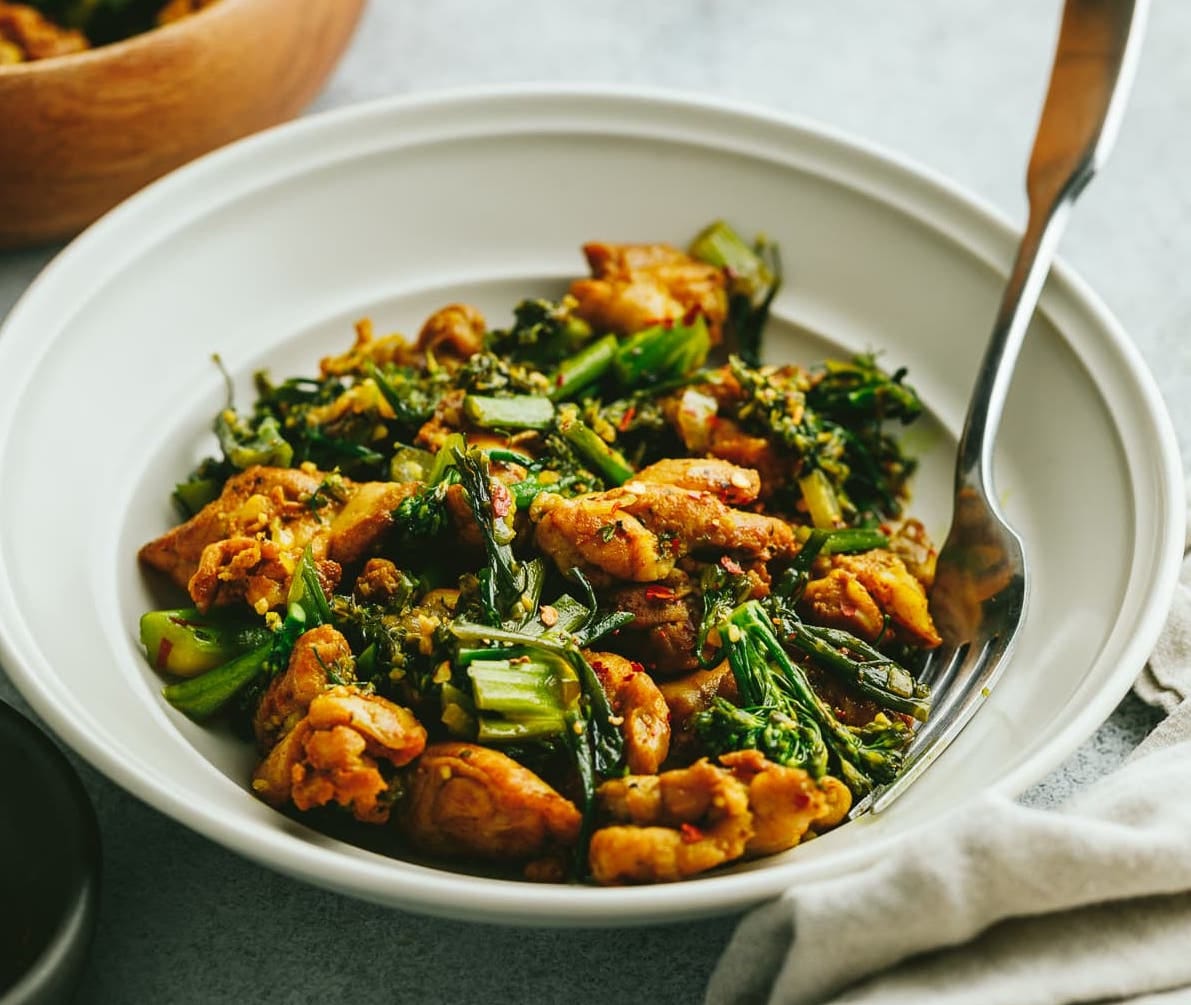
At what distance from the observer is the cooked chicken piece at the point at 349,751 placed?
9.25 ft

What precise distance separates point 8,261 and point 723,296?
274 centimetres

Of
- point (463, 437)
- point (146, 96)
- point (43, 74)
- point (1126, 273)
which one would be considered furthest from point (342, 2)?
point (1126, 273)

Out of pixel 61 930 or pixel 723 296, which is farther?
pixel 723 296

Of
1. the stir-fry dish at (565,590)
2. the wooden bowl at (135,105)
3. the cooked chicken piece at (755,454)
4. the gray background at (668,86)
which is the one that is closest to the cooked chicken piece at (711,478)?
the stir-fry dish at (565,590)

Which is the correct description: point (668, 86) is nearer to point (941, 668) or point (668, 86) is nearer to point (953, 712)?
point (941, 668)

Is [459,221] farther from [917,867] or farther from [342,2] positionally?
[917,867]

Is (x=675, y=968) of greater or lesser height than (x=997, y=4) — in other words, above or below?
below

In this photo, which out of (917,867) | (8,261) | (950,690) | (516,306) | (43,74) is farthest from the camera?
(8,261)

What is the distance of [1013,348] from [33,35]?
12.6 feet

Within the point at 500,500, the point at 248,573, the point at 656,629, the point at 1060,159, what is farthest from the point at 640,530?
the point at 1060,159

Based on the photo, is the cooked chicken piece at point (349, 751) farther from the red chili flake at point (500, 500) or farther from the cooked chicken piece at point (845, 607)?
the cooked chicken piece at point (845, 607)

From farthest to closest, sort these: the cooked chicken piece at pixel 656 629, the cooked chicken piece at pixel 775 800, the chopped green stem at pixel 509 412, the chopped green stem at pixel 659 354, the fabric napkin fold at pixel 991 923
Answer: the chopped green stem at pixel 659 354
the chopped green stem at pixel 509 412
the cooked chicken piece at pixel 656 629
the cooked chicken piece at pixel 775 800
the fabric napkin fold at pixel 991 923

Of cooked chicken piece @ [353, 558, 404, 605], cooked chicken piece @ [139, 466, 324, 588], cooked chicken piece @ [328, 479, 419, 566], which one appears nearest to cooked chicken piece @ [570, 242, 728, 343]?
cooked chicken piece @ [328, 479, 419, 566]

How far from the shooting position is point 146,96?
14.4 ft
